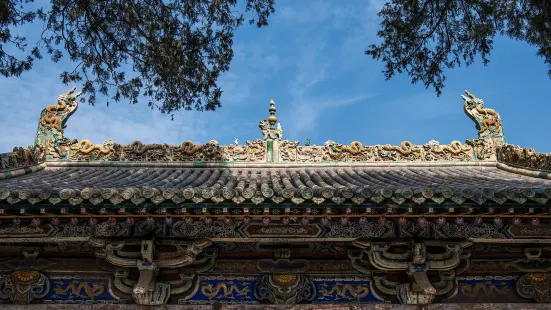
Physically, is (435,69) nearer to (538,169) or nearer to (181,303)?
(538,169)

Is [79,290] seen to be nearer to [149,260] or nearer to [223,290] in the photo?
[149,260]

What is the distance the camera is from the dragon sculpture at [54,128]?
348 inches

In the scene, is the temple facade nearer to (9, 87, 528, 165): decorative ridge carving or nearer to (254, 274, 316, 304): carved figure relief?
(254, 274, 316, 304): carved figure relief

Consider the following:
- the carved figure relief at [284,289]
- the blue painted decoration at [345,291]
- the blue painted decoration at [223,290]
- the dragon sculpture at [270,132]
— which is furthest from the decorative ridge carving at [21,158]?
the blue painted decoration at [345,291]

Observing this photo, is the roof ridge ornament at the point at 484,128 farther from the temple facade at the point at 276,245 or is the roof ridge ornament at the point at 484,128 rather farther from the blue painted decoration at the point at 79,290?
the blue painted decoration at the point at 79,290

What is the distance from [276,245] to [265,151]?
3.29 meters

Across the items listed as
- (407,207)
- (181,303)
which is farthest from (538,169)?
(181,303)

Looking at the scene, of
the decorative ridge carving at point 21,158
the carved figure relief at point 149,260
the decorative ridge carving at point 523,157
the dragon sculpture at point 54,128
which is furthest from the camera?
the dragon sculpture at point 54,128

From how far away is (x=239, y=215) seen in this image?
5.21 metres

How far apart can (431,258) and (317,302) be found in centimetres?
148

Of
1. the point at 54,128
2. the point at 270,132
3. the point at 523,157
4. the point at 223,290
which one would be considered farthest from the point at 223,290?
the point at 523,157

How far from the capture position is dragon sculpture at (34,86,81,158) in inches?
348

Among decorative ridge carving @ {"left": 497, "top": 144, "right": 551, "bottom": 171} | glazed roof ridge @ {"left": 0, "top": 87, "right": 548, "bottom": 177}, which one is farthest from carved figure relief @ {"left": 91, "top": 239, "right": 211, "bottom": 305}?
decorative ridge carving @ {"left": 497, "top": 144, "right": 551, "bottom": 171}

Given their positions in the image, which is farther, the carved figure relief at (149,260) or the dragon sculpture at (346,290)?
the dragon sculpture at (346,290)
